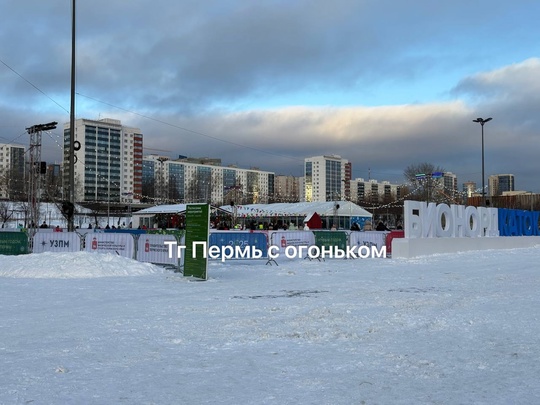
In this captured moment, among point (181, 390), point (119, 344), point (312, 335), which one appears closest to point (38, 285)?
point (119, 344)

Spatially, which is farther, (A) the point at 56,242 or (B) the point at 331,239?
(B) the point at 331,239

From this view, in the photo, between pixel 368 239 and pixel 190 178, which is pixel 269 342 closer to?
pixel 368 239

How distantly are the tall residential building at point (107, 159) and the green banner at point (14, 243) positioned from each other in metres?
81.1

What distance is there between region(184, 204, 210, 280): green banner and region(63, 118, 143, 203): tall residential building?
87345 mm

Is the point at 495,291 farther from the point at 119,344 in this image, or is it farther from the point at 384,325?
the point at 119,344

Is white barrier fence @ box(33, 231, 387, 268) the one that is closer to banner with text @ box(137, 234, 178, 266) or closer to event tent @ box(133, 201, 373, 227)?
banner with text @ box(137, 234, 178, 266)

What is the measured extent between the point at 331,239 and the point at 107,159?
93487mm

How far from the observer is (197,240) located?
15.4 meters

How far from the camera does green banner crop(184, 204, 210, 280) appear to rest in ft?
49.7

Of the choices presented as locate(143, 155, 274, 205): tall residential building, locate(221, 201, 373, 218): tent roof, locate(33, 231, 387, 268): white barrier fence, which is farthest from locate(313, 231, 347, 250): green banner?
locate(143, 155, 274, 205): tall residential building

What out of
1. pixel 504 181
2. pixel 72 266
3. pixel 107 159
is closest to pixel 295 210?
pixel 72 266

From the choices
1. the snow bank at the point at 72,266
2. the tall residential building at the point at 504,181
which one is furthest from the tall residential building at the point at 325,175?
the snow bank at the point at 72,266

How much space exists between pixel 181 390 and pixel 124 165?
368 ft

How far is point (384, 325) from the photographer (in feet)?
27.4
